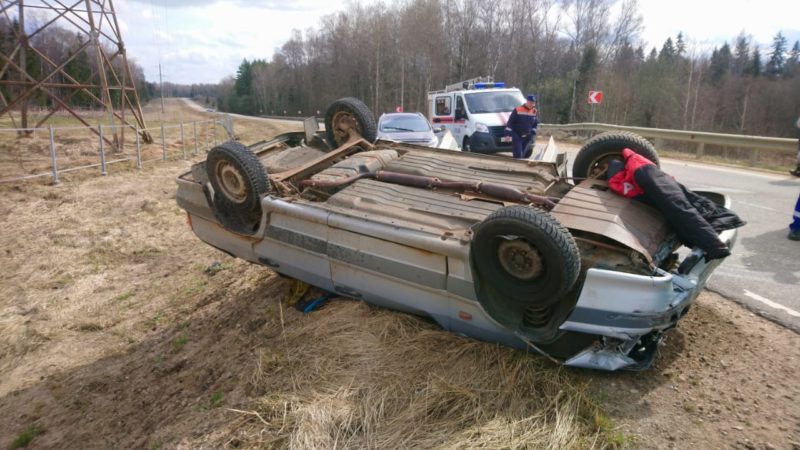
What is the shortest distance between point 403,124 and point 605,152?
8238 millimetres

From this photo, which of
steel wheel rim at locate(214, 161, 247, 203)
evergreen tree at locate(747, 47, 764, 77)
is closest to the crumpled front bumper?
steel wheel rim at locate(214, 161, 247, 203)

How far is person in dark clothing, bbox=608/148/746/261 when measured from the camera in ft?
10.5

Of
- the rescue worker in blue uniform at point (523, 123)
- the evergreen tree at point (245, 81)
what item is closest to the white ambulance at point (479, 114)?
the rescue worker in blue uniform at point (523, 123)

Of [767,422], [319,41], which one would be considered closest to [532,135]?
[767,422]

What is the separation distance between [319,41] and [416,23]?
2484 cm

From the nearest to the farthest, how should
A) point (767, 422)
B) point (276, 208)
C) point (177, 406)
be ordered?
point (767, 422) → point (177, 406) → point (276, 208)

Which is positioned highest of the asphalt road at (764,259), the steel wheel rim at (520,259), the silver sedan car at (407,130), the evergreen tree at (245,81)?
the evergreen tree at (245,81)

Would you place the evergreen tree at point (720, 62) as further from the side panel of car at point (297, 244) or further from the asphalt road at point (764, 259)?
the side panel of car at point (297, 244)

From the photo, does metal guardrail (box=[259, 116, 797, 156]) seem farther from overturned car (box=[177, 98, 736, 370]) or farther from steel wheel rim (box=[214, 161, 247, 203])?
steel wheel rim (box=[214, 161, 247, 203])

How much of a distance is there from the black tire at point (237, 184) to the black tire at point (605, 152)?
276 centimetres

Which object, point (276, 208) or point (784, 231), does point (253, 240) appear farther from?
point (784, 231)

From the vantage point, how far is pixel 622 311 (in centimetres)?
271

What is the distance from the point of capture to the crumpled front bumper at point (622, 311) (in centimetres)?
271

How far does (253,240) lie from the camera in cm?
443
